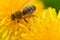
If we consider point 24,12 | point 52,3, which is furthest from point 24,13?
point 52,3

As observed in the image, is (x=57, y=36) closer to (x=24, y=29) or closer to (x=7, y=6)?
(x=24, y=29)

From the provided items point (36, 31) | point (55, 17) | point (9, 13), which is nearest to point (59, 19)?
point (55, 17)

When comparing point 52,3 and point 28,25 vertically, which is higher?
point 52,3

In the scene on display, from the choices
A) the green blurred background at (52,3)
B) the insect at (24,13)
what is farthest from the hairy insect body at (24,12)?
the green blurred background at (52,3)

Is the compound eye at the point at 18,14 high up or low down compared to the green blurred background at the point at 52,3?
down

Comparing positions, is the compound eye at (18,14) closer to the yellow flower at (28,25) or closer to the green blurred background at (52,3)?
the yellow flower at (28,25)

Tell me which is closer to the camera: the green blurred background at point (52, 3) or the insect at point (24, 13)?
the insect at point (24, 13)

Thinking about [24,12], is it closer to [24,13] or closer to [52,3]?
[24,13]
